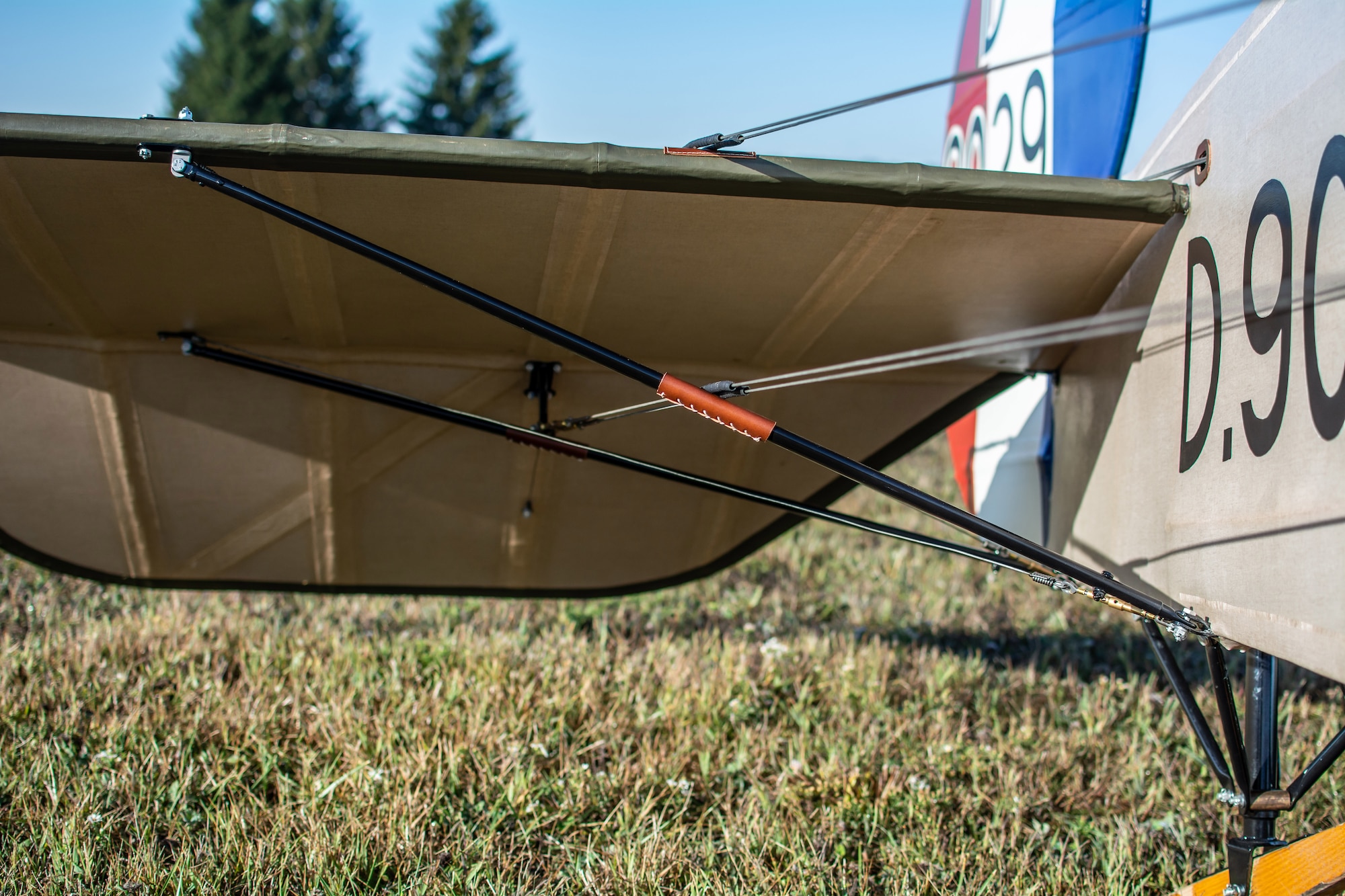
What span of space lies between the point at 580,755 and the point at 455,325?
1.56 metres

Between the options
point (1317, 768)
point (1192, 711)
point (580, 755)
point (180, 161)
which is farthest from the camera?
point (580, 755)

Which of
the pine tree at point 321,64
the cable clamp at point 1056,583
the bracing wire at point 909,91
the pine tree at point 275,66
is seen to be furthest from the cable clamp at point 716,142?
the pine tree at point 321,64

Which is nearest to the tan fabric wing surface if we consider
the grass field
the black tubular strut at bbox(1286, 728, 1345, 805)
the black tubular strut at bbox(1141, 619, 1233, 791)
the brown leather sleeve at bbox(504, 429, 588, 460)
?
the brown leather sleeve at bbox(504, 429, 588, 460)

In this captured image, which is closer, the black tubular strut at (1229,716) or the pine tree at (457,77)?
the black tubular strut at (1229,716)

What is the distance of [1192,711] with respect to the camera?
2447mm

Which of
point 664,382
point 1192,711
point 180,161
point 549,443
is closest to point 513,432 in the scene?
point 549,443

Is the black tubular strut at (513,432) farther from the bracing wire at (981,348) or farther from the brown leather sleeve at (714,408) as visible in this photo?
the brown leather sleeve at (714,408)

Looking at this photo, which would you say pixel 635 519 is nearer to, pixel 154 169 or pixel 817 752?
Result: pixel 817 752

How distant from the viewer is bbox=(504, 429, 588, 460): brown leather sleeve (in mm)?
2793

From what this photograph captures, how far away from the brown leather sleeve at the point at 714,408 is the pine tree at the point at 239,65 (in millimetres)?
44040

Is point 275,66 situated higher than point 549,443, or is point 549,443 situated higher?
point 275,66

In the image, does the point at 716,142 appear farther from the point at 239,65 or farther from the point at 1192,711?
the point at 239,65

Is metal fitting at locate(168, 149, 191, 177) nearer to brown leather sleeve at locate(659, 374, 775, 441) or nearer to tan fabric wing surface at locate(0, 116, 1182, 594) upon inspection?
tan fabric wing surface at locate(0, 116, 1182, 594)

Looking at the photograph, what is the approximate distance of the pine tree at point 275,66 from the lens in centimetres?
4144
